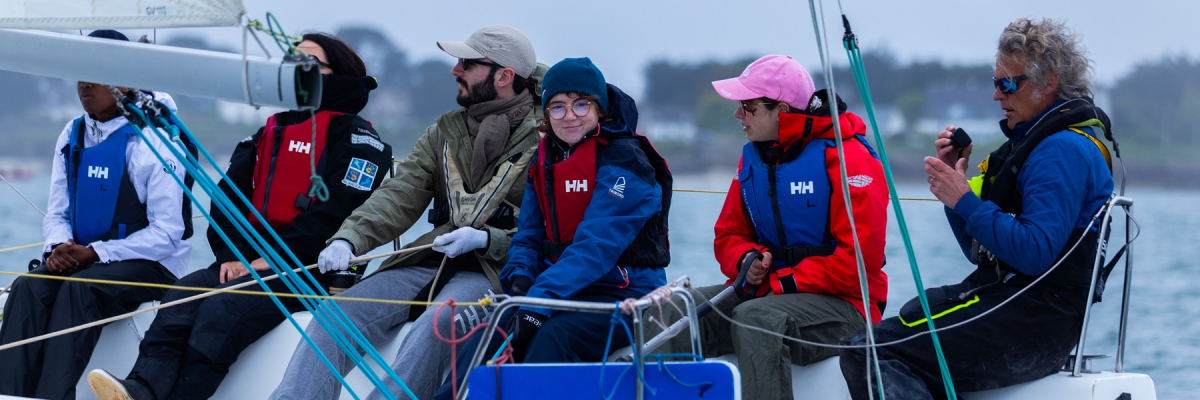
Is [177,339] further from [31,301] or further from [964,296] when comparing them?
[964,296]

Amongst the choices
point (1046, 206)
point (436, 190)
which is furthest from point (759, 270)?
point (436, 190)

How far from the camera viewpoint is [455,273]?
3.31 meters

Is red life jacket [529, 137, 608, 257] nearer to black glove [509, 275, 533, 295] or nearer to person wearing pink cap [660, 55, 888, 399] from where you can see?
black glove [509, 275, 533, 295]

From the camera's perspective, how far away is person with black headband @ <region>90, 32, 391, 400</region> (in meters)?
3.28

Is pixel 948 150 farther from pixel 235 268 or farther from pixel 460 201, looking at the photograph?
pixel 235 268

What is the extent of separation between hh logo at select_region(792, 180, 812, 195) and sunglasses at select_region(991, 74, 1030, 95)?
20.4 inches

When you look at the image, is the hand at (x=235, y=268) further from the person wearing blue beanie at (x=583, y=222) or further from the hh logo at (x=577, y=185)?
the hh logo at (x=577, y=185)

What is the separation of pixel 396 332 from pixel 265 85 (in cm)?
114

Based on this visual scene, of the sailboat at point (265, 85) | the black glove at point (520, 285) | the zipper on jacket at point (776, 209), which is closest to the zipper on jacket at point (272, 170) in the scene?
the sailboat at point (265, 85)

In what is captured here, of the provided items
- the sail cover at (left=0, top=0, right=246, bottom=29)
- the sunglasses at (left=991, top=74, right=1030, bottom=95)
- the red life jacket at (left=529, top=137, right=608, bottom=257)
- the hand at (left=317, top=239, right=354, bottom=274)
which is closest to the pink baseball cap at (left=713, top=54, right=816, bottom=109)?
the red life jacket at (left=529, top=137, right=608, bottom=257)

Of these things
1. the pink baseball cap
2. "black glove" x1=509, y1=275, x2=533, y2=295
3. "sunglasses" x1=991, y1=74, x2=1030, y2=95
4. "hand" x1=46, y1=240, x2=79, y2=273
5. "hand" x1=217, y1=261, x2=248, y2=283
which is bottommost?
"hand" x1=46, y1=240, x2=79, y2=273

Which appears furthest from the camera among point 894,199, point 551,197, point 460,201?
point 460,201

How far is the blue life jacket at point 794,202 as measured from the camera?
9.70 feet

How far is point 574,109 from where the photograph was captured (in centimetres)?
305
